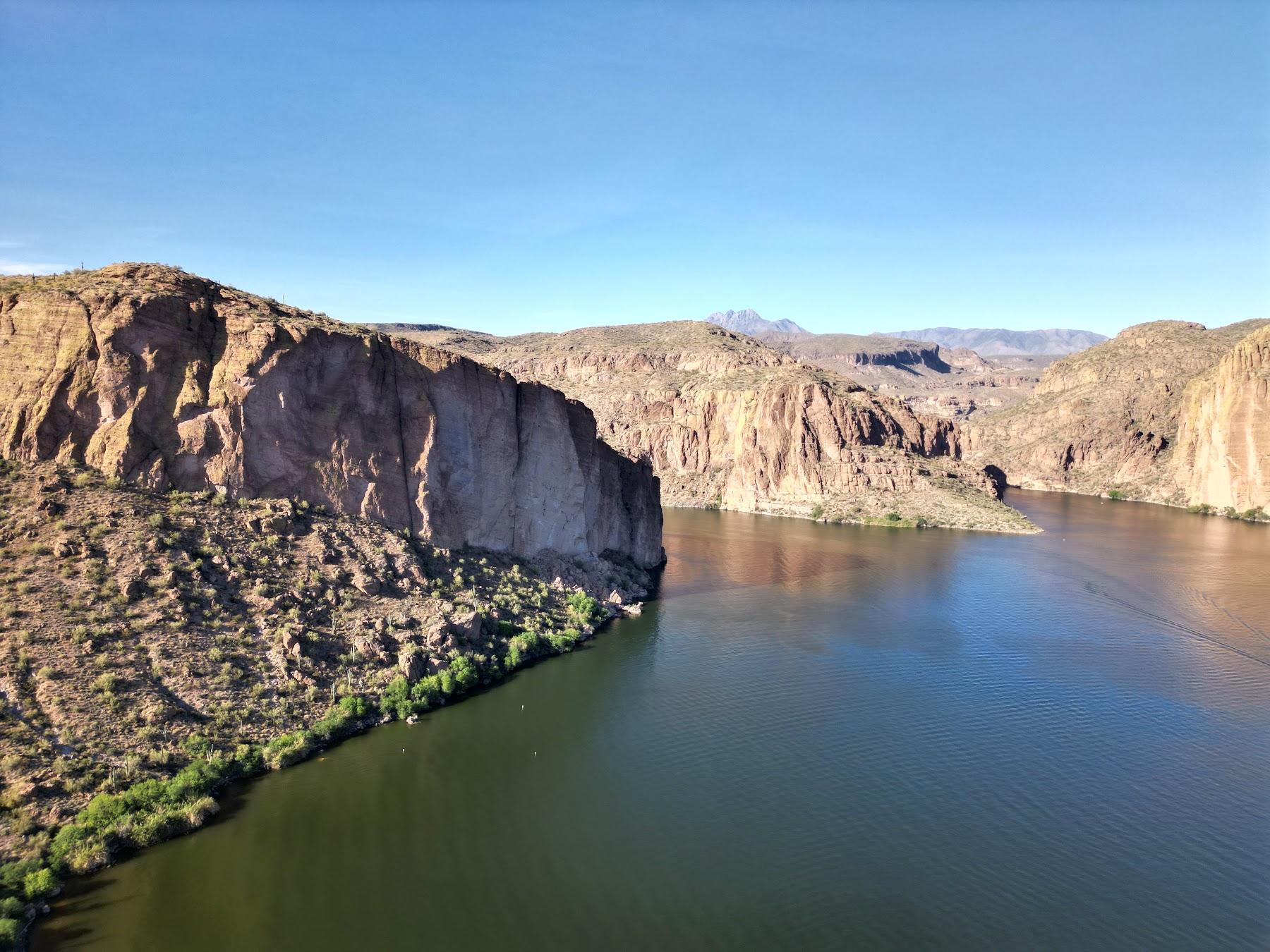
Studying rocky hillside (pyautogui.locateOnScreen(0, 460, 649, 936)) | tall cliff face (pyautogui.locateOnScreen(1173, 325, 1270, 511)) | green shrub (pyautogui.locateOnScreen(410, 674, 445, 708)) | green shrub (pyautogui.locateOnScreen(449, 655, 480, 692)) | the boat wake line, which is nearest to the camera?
rocky hillside (pyautogui.locateOnScreen(0, 460, 649, 936))

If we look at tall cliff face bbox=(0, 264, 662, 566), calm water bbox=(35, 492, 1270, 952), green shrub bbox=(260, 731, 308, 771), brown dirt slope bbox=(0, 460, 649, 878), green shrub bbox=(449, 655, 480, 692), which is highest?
tall cliff face bbox=(0, 264, 662, 566)

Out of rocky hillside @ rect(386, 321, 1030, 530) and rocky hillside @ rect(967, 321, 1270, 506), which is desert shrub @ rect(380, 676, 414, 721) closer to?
rocky hillside @ rect(386, 321, 1030, 530)

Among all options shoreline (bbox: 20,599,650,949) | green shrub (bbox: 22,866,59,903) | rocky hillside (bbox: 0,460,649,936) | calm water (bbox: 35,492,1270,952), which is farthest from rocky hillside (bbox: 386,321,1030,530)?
green shrub (bbox: 22,866,59,903)

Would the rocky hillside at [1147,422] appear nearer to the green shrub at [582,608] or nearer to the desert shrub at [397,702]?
the green shrub at [582,608]

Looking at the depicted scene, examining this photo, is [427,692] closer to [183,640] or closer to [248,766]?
[248,766]

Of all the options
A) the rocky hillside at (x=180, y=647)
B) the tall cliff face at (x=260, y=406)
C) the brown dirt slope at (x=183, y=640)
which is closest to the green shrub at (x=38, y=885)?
the rocky hillside at (x=180, y=647)

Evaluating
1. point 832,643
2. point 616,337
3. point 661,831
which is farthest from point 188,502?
point 616,337

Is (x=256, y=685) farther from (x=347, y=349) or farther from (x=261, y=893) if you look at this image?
(x=347, y=349)
